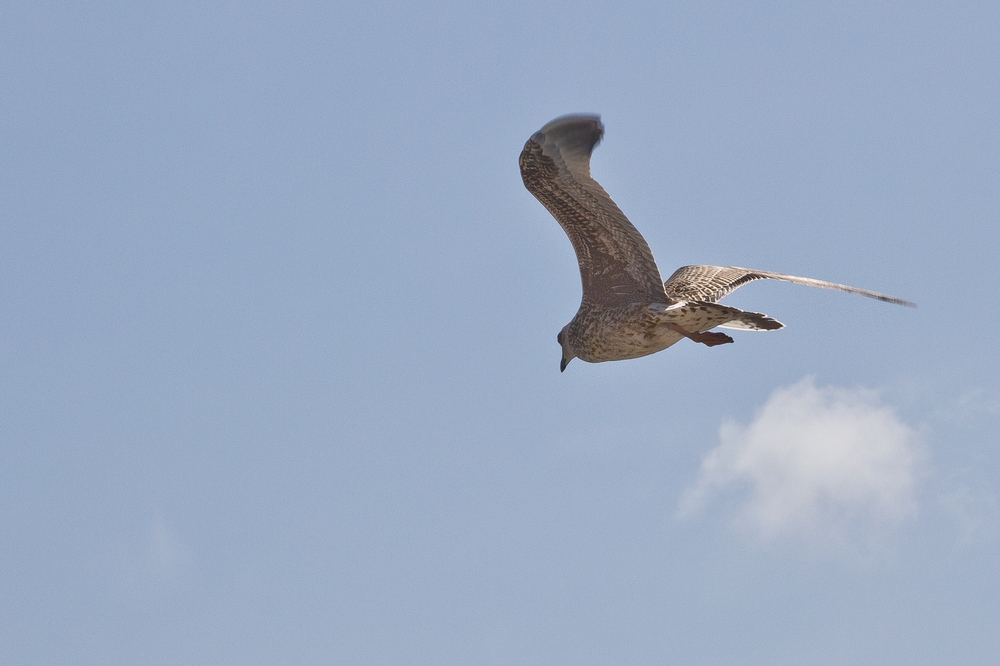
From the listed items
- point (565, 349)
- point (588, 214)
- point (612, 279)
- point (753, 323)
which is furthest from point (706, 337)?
point (565, 349)

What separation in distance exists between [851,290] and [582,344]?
15.7 feet

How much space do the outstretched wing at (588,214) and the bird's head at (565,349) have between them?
4.41 feet

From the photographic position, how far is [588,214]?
55.9 feet

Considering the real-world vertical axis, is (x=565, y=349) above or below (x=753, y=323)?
above

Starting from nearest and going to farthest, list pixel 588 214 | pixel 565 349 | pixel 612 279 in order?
pixel 588 214, pixel 612 279, pixel 565 349

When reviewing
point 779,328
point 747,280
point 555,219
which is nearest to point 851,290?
point 779,328

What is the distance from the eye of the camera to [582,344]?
746 inches

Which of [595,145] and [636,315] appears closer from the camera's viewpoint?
[595,145]

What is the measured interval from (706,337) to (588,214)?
2.57m

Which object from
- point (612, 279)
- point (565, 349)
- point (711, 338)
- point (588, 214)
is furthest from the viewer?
point (565, 349)

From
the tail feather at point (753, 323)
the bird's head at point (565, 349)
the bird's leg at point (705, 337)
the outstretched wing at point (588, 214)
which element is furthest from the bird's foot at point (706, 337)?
the bird's head at point (565, 349)

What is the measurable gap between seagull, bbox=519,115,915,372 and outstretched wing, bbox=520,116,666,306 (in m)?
0.01

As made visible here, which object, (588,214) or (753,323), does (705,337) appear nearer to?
(753,323)

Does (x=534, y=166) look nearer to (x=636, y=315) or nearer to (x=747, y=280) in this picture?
(x=636, y=315)
